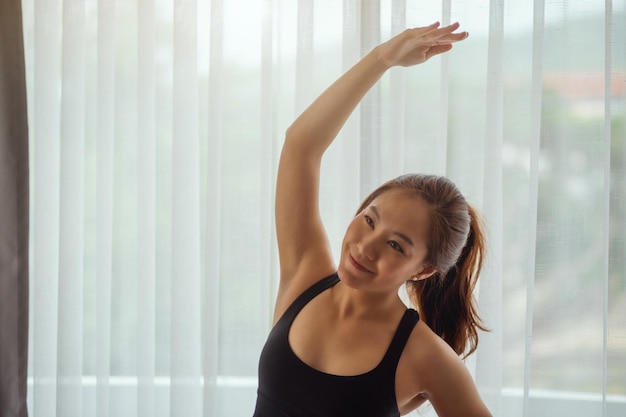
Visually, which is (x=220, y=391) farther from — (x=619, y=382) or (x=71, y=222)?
(x=619, y=382)

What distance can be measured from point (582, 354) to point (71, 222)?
164cm

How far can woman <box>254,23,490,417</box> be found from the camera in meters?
1.26

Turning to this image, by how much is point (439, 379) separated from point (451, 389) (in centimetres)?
3

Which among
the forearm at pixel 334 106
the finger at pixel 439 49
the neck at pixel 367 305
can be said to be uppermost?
the finger at pixel 439 49

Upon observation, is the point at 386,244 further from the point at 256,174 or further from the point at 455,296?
the point at 256,174

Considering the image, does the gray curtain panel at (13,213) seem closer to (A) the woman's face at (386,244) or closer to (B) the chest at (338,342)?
(B) the chest at (338,342)

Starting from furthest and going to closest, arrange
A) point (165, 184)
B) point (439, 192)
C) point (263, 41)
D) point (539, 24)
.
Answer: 1. point (165, 184)
2. point (263, 41)
3. point (539, 24)
4. point (439, 192)

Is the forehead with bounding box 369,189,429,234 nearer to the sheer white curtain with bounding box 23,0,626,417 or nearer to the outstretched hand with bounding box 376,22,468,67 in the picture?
the outstretched hand with bounding box 376,22,468,67

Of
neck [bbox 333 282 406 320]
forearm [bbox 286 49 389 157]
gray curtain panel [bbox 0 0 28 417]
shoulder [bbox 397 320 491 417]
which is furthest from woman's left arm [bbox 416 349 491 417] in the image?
gray curtain panel [bbox 0 0 28 417]

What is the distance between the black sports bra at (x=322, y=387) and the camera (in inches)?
49.5

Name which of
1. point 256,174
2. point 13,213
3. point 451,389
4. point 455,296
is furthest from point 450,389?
point 13,213

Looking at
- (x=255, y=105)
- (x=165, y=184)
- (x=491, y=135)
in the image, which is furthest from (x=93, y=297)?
(x=491, y=135)

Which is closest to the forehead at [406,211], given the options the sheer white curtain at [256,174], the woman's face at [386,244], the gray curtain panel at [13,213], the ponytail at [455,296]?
the woman's face at [386,244]

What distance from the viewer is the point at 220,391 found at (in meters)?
2.32
